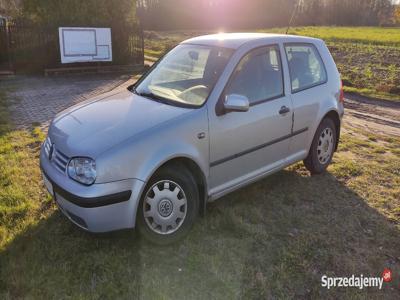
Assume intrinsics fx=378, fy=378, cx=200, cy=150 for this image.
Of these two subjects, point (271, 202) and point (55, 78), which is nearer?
point (271, 202)

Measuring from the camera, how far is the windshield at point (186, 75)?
3.78m

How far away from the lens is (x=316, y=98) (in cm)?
479

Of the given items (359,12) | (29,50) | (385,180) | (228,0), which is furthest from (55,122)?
(359,12)

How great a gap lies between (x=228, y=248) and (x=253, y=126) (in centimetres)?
127

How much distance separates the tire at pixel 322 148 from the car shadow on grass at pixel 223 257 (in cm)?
88

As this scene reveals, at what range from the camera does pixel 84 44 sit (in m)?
15.7

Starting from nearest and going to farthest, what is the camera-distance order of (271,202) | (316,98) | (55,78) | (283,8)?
(271,202), (316,98), (55,78), (283,8)

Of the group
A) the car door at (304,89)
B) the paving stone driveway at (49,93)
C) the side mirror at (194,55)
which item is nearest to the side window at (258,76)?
the car door at (304,89)

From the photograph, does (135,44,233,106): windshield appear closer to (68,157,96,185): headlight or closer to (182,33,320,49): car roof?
(182,33,320,49): car roof

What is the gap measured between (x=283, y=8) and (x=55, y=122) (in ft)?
206

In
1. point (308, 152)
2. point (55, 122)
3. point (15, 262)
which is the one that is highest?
point (55, 122)

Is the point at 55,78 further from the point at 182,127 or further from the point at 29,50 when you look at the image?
the point at 182,127

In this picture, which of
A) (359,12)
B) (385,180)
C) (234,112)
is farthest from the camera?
(359,12)

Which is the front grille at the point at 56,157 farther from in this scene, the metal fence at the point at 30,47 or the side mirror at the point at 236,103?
the metal fence at the point at 30,47
